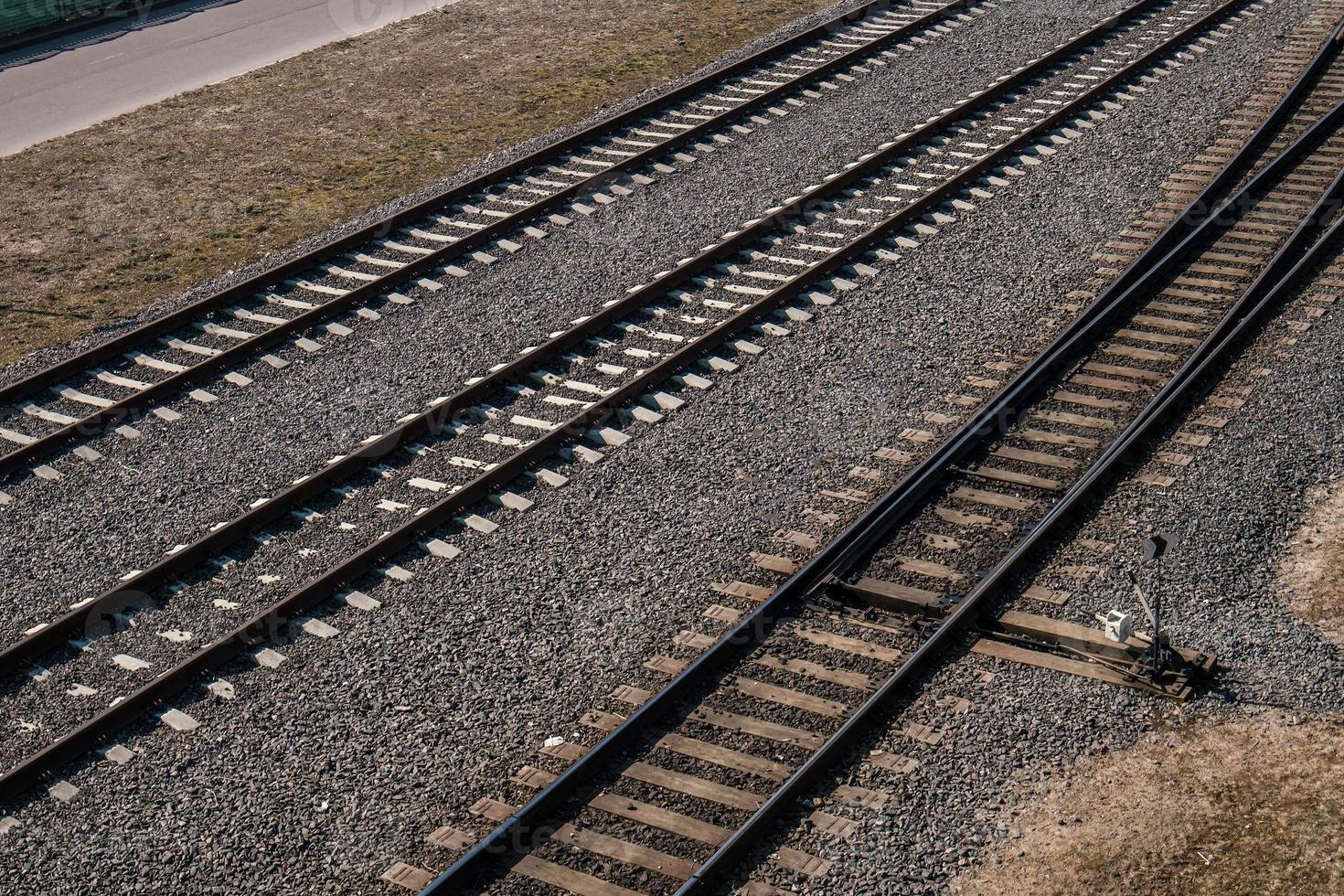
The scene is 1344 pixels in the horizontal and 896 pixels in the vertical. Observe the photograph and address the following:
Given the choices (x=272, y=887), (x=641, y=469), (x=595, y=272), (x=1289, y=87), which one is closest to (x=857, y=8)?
Answer: (x=1289, y=87)

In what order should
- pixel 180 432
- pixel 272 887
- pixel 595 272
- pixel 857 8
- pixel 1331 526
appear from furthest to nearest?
pixel 857 8 → pixel 595 272 → pixel 180 432 → pixel 1331 526 → pixel 272 887

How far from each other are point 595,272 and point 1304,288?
23.4 feet

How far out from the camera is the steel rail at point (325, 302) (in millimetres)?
12930

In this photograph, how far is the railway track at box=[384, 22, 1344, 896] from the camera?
322 inches

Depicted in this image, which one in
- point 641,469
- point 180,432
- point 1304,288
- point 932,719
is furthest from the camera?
point 1304,288

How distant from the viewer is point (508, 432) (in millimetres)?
12359

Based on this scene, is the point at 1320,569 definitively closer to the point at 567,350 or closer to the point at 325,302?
the point at 567,350

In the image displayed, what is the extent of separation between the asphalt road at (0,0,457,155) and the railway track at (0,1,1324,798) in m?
12.0

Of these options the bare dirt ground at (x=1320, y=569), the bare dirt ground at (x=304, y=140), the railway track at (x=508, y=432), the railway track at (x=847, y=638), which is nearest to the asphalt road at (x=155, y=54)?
the bare dirt ground at (x=304, y=140)

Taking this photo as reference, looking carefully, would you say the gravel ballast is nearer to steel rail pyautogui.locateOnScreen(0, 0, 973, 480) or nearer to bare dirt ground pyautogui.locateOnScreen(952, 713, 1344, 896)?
bare dirt ground pyautogui.locateOnScreen(952, 713, 1344, 896)

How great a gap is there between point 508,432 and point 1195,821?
21.4ft

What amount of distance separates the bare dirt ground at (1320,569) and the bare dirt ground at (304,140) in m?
11.5

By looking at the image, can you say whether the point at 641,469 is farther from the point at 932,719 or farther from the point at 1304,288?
the point at 1304,288

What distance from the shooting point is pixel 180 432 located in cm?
1273
